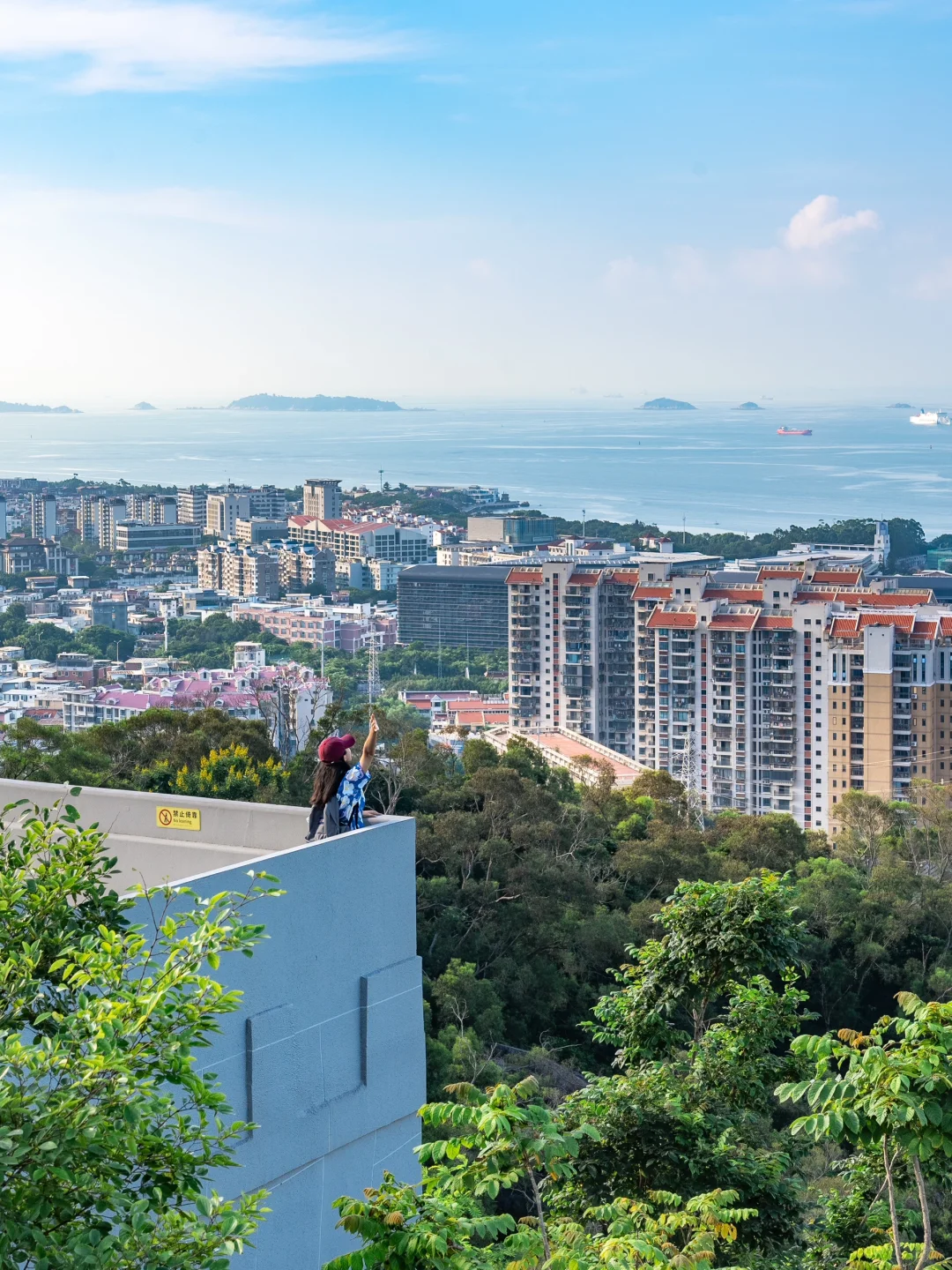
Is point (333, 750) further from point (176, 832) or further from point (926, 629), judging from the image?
point (926, 629)

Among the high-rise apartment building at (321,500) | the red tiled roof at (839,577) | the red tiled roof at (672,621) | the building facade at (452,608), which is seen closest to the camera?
the red tiled roof at (672,621)

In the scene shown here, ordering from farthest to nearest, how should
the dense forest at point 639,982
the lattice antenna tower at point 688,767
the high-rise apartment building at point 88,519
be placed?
the high-rise apartment building at point 88,519 < the lattice antenna tower at point 688,767 < the dense forest at point 639,982

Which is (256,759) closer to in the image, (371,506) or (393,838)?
(393,838)

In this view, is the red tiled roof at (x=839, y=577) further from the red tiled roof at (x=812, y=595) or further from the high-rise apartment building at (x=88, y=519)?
the high-rise apartment building at (x=88, y=519)

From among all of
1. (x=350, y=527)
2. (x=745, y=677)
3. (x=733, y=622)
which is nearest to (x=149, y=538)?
(x=350, y=527)

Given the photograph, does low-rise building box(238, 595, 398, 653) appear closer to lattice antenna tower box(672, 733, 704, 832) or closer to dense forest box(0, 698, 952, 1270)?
lattice antenna tower box(672, 733, 704, 832)

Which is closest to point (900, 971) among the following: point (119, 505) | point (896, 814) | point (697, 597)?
point (896, 814)

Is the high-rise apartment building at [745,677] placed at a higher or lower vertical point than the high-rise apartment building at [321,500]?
lower

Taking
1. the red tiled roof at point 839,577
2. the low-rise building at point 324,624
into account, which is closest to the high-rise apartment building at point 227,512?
the low-rise building at point 324,624
